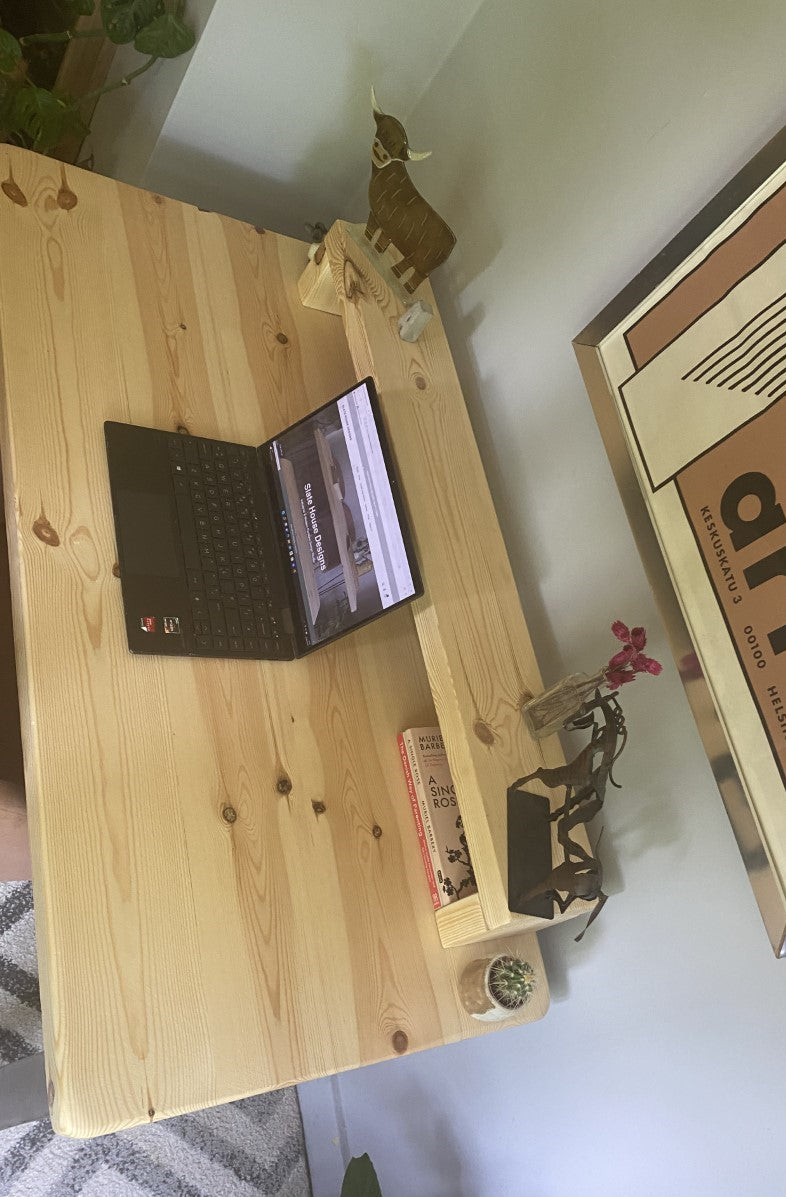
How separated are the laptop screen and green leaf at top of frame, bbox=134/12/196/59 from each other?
1.60ft

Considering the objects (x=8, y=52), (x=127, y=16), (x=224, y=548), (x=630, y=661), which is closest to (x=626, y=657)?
(x=630, y=661)

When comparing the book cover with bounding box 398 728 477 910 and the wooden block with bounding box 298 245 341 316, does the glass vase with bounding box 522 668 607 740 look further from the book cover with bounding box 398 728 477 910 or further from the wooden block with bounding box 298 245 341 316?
the wooden block with bounding box 298 245 341 316

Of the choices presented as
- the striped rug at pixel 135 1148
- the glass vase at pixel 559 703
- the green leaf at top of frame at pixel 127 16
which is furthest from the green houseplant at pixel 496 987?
the green leaf at top of frame at pixel 127 16

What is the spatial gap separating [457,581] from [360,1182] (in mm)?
743

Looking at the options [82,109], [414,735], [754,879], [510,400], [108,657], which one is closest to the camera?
[754,879]

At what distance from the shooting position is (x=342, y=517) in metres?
0.92

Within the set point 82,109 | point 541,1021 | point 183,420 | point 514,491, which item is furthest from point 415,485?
point 82,109

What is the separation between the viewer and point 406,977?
0.85 m

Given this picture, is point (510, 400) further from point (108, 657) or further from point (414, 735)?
point (108, 657)

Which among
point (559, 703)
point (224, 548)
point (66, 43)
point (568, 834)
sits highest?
point (66, 43)

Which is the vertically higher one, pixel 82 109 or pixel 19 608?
pixel 82 109

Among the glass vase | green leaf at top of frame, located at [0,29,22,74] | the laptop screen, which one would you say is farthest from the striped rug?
green leaf at top of frame, located at [0,29,22,74]

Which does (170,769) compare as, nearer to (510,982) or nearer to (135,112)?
(510,982)

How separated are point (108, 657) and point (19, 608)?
0.10 m
